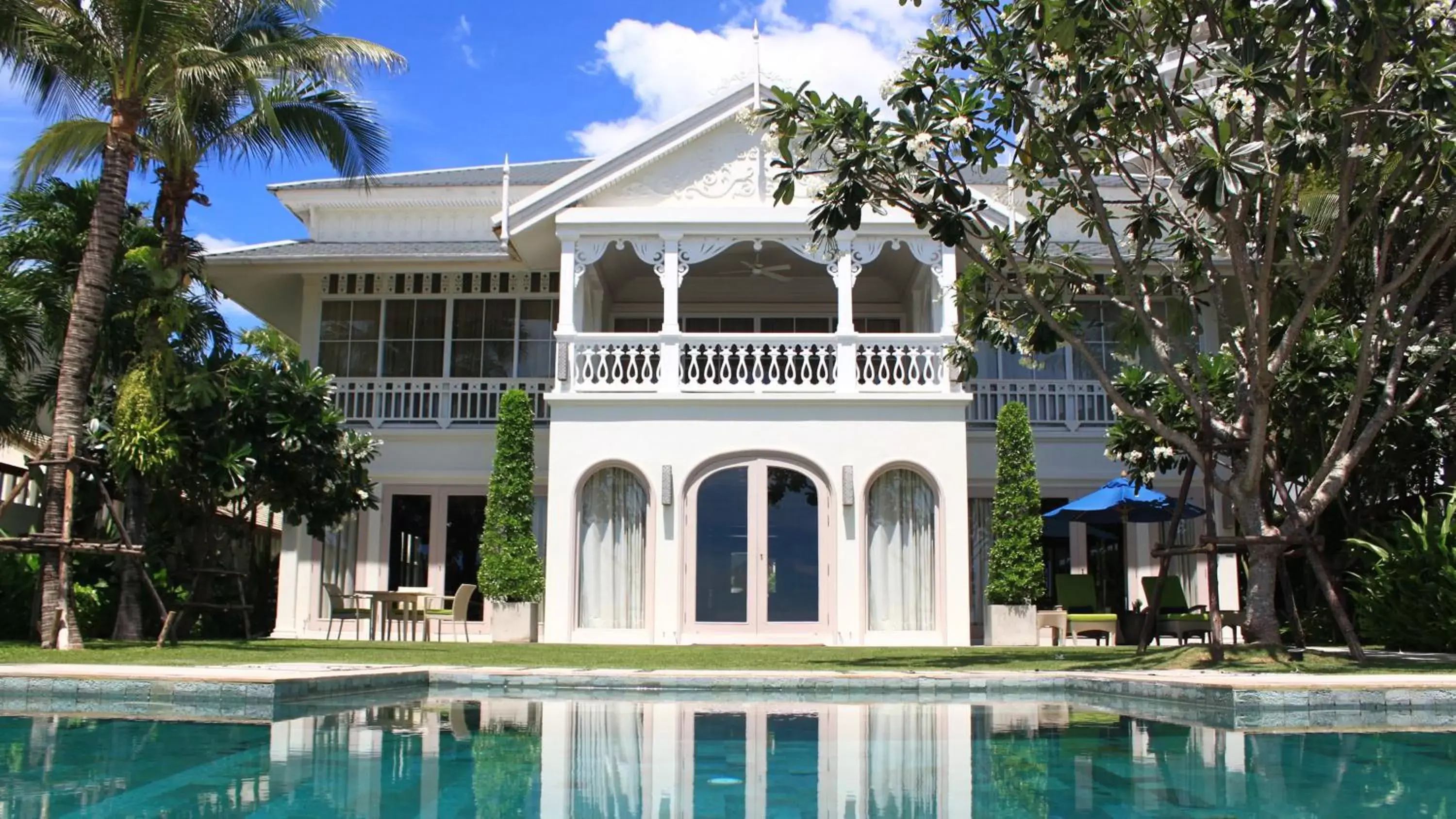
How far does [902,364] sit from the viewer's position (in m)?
19.1

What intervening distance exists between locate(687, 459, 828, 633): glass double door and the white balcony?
1.27m

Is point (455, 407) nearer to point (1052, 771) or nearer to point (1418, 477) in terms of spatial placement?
point (1418, 477)

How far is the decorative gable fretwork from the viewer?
21.7m

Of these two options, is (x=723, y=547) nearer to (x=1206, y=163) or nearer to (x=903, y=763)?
(x=1206, y=163)

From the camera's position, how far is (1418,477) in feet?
50.2

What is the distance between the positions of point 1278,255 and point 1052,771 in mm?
8452

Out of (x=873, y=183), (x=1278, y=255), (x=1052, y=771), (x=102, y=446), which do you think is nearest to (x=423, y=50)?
(x=102, y=446)

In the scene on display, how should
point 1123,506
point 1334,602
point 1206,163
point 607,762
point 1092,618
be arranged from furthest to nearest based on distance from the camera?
point 1092,618, point 1123,506, point 1334,602, point 1206,163, point 607,762

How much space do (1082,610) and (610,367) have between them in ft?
24.9

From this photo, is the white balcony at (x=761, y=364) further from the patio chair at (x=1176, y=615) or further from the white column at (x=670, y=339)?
the patio chair at (x=1176, y=615)

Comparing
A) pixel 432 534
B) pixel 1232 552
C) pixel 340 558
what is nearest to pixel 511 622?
pixel 432 534

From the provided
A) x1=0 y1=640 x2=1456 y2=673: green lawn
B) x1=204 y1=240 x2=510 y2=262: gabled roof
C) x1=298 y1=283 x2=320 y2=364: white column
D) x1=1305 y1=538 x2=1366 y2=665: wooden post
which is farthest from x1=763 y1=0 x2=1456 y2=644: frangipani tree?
x1=298 y1=283 x2=320 y2=364: white column

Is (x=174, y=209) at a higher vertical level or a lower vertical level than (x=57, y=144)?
lower

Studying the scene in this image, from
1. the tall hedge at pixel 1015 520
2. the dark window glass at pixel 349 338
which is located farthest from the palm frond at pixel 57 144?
the tall hedge at pixel 1015 520
